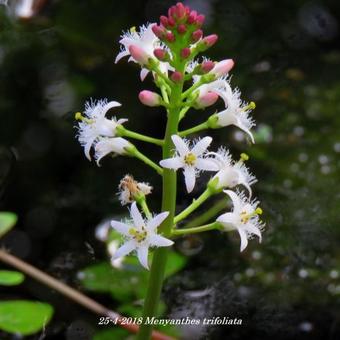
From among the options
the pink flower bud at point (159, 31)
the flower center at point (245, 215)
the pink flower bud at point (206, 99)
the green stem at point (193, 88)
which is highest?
the pink flower bud at point (159, 31)

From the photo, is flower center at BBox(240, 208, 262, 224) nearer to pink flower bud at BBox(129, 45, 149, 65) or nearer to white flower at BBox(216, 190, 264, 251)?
white flower at BBox(216, 190, 264, 251)

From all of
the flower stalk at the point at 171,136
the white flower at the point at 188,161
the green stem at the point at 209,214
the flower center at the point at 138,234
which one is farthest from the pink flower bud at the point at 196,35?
the green stem at the point at 209,214

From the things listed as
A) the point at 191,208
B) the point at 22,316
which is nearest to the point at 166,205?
the point at 191,208

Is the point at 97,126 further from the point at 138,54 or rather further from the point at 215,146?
the point at 215,146

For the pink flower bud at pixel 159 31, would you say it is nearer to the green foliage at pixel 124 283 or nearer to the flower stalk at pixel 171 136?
the flower stalk at pixel 171 136

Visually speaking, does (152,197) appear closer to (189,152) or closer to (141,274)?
(141,274)

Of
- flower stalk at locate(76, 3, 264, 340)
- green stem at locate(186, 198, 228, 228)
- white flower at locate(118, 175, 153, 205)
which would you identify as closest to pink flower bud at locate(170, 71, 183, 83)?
flower stalk at locate(76, 3, 264, 340)
